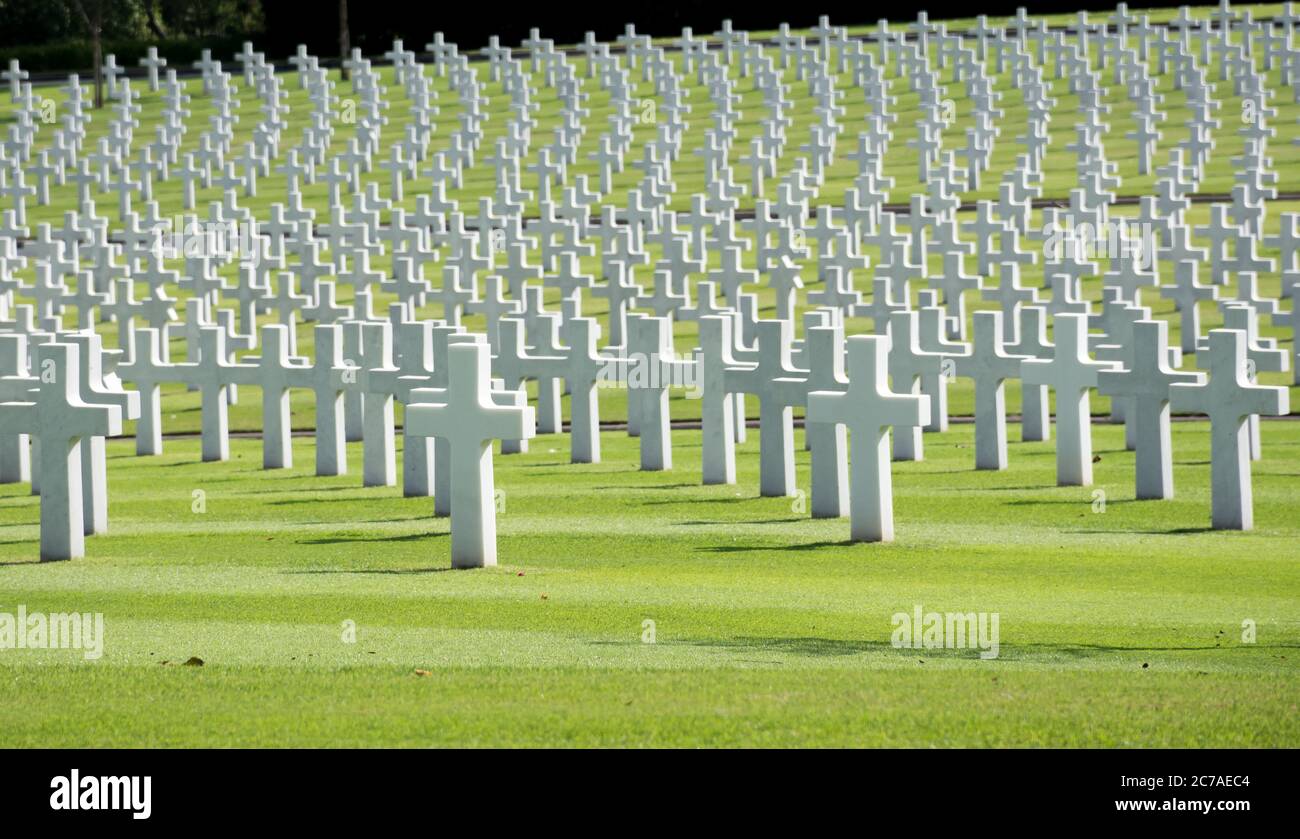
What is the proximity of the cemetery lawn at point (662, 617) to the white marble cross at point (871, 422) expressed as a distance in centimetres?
23

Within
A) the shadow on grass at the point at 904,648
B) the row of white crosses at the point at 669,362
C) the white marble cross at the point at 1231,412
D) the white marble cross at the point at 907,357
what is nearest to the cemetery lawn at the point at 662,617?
the shadow on grass at the point at 904,648

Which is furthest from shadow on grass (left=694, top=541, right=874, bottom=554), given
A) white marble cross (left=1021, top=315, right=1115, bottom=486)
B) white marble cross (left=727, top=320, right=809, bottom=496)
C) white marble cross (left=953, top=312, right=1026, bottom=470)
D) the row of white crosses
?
white marble cross (left=953, top=312, right=1026, bottom=470)

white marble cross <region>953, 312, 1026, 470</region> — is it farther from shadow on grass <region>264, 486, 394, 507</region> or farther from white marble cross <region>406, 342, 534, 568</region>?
white marble cross <region>406, 342, 534, 568</region>

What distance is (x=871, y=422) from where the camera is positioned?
11.9 m

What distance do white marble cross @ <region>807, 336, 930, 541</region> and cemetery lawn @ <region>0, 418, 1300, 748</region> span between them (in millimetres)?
226

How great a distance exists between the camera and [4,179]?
40.6m

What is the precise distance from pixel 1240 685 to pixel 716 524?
5600 millimetres

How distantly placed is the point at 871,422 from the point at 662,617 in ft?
9.57

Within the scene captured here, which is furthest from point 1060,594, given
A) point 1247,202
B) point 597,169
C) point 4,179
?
point 4,179

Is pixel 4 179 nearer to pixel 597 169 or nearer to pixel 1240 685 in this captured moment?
pixel 597 169

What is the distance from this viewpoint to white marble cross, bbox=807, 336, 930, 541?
1179 cm

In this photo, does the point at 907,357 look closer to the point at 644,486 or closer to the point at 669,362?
the point at 669,362

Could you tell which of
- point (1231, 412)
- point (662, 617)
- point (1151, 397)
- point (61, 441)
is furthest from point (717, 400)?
point (662, 617)

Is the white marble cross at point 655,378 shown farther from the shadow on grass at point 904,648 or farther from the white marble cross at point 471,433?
the shadow on grass at point 904,648
